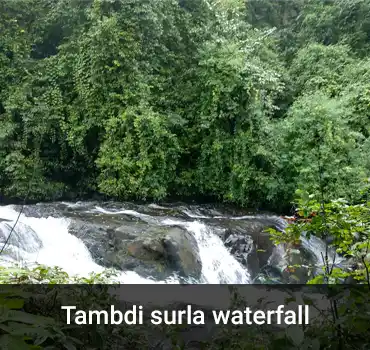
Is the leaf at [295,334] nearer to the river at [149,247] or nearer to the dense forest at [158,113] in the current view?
the river at [149,247]

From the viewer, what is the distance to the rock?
19.7ft

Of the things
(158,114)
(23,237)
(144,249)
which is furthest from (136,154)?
(23,237)

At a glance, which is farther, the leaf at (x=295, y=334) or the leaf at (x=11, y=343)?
the leaf at (x=295, y=334)

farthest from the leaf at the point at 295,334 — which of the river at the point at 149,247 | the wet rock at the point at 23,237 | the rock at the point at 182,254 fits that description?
the wet rock at the point at 23,237

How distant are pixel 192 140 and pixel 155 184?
1.51 meters

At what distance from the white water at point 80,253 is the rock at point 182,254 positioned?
0.48ft

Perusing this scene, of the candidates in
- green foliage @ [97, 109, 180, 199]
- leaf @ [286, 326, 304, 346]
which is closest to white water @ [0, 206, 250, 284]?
green foliage @ [97, 109, 180, 199]

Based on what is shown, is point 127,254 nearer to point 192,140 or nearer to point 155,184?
point 155,184

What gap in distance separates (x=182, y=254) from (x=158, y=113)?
4.22 meters

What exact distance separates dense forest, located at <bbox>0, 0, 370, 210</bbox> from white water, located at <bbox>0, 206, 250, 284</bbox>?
100 inches

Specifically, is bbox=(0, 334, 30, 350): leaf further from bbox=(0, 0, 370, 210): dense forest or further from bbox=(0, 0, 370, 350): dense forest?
bbox=(0, 0, 370, 210): dense forest

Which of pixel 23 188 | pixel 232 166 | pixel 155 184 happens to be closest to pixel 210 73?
pixel 232 166

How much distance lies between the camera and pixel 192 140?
32.8ft

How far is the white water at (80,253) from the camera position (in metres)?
5.66
